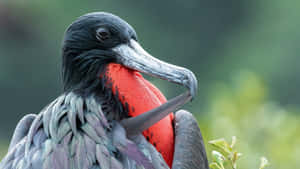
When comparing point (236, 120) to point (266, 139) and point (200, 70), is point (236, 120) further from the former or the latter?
point (200, 70)

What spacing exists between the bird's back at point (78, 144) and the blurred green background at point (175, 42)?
33.7 ft

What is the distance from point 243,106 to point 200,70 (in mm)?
12962

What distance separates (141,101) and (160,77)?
208mm

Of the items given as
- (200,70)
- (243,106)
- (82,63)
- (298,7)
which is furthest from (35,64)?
(82,63)

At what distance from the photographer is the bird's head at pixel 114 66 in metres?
4.17

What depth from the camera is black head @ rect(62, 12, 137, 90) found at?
170 inches

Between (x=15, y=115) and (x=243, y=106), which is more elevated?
(x=243, y=106)

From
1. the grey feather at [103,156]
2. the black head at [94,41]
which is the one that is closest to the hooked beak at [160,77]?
the black head at [94,41]

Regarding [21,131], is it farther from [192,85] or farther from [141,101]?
[192,85]

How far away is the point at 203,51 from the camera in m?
20.7

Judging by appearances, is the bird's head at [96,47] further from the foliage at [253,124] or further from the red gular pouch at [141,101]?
the foliage at [253,124]

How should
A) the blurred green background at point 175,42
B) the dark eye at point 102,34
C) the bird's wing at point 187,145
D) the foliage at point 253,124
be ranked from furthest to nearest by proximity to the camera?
the blurred green background at point 175,42 < the foliage at point 253,124 < the dark eye at point 102,34 < the bird's wing at point 187,145

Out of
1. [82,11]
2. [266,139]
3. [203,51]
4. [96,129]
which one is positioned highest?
[96,129]

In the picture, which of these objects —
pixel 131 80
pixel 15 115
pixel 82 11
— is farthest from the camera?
pixel 82 11
